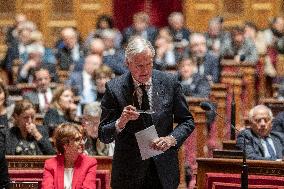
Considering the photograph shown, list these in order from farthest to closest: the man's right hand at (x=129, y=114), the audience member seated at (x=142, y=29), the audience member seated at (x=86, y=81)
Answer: the audience member seated at (x=142, y=29) → the audience member seated at (x=86, y=81) → the man's right hand at (x=129, y=114)

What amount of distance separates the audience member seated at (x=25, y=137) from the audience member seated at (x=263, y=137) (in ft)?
4.47

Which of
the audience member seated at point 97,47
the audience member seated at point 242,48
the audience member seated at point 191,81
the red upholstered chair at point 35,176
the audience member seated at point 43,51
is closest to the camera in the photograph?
the red upholstered chair at point 35,176

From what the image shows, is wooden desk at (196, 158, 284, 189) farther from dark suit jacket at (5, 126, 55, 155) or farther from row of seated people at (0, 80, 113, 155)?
dark suit jacket at (5, 126, 55, 155)

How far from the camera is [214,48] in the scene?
12.0 m

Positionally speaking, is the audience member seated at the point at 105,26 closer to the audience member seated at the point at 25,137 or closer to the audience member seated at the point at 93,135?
the audience member seated at the point at 93,135

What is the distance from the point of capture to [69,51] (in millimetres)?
11781

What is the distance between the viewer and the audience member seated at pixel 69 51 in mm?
11500

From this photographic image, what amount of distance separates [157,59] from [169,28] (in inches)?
67.5

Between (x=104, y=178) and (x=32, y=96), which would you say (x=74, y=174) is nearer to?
(x=104, y=178)

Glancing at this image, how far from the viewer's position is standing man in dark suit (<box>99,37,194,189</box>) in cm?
459

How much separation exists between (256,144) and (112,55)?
4.24m

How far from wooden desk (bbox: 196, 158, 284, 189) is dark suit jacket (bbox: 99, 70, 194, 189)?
1201 millimetres

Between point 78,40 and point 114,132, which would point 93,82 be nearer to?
point 78,40

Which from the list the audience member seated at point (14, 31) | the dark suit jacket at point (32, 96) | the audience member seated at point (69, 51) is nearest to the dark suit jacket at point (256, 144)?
the dark suit jacket at point (32, 96)
